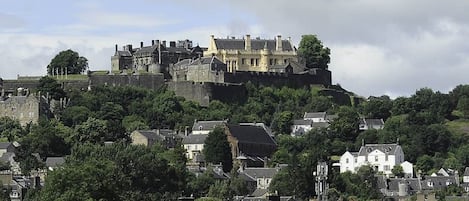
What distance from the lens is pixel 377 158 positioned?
347 ft

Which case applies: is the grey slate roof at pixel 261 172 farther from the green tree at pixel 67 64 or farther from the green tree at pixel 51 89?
the green tree at pixel 67 64

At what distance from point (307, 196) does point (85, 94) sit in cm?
3224

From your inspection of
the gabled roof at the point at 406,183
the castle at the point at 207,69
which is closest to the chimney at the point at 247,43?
the castle at the point at 207,69

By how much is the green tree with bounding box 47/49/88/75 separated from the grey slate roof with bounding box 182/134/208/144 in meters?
19.2

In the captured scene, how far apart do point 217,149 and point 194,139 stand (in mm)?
5744

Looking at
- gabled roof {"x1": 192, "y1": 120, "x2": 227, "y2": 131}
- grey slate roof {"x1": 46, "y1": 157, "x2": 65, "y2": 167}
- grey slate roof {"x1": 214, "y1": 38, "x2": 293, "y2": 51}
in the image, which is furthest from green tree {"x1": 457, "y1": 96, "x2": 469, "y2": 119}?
grey slate roof {"x1": 46, "y1": 157, "x2": 65, "y2": 167}

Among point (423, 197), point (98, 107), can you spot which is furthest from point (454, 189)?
point (98, 107)

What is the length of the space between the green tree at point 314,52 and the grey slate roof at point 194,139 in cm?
2331

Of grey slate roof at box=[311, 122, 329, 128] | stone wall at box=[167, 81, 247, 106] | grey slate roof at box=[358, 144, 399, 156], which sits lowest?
Answer: grey slate roof at box=[358, 144, 399, 156]

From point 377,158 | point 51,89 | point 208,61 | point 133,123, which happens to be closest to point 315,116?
point 208,61

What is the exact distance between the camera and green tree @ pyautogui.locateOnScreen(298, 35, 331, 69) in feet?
420

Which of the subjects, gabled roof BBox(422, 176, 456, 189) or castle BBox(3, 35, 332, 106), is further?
castle BBox(3, 35, 332, 106)

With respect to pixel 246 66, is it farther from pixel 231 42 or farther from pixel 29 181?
pixel 29 181

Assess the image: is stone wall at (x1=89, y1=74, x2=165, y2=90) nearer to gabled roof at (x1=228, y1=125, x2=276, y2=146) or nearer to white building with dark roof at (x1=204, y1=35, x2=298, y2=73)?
white building with dark roof at (x1=204, y1=35, x2=298, y2=73)
